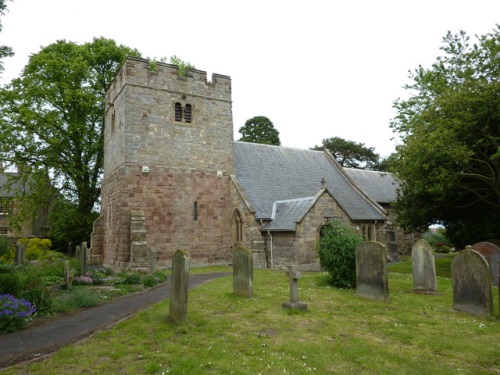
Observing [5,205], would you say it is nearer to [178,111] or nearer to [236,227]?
[178,111]

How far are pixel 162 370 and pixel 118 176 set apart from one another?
1566cm

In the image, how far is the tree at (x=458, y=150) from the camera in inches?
562

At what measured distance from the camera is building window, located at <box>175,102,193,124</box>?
20391mm

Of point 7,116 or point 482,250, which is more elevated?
point 7,116

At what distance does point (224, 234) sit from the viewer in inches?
815

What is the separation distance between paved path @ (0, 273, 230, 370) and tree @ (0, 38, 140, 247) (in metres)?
18.2

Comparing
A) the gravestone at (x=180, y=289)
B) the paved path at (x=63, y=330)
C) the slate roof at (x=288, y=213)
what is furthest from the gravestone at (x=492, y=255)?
the paved path at (x=63, y=330)

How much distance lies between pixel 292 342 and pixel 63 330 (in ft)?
16.7

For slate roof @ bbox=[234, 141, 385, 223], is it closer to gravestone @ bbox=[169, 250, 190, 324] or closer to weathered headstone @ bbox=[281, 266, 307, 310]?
weathered headstone @ bbox=[281, 266, 307, 310]

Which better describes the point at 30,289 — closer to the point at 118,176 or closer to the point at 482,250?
the point at 118,176

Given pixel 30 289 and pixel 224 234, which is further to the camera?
pixel 224 234

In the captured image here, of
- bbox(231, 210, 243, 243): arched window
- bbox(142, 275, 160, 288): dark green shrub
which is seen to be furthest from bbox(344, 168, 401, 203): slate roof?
bbox(142, 275, 160, 288): dark green shrub

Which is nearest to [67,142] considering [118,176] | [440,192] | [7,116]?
[7,116]

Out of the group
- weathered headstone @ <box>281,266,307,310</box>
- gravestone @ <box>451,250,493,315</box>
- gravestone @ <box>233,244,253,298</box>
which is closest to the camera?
gravestone @ <box>451,250,493,315</box>
